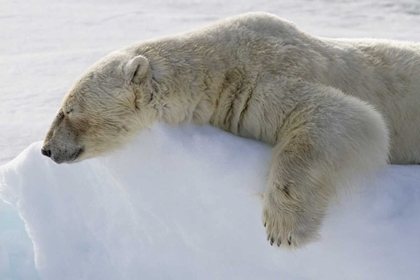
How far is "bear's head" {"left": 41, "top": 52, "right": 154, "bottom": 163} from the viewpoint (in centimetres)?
280

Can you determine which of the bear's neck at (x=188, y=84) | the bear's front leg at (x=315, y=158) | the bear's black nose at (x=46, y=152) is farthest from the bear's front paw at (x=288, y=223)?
the bear's black nose at (x=46, y=152)

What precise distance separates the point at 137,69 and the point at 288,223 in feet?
2.85

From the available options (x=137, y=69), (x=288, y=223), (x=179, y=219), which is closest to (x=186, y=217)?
(x=179, y=219)

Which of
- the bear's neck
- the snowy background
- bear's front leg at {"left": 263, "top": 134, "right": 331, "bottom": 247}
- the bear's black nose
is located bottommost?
the snowy background

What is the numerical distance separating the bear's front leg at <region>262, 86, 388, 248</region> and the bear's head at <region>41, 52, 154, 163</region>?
1.90 ft

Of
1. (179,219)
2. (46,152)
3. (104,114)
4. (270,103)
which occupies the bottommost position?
(179,219)

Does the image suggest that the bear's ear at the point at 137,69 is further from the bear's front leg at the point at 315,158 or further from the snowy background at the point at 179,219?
the bear's front leg at the point at 315,158

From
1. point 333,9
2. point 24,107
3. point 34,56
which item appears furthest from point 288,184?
point 333,9

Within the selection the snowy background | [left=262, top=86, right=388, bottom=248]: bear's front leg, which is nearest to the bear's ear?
the snowy background

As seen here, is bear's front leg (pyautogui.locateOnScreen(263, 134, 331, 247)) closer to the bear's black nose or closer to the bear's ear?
the bear's ear

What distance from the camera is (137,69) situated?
278cm

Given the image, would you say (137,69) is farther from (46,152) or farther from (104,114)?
(46,152)

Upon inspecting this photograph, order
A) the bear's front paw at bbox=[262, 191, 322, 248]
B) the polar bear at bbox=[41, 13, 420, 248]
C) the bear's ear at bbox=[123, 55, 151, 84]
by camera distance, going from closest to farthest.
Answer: the bear's front paw at bbox=[262, 191, 322, 248], the polar bear at bbox=[41, 13, 420, 248], the bear's ear at bbox=[123, 55, 151, 84]

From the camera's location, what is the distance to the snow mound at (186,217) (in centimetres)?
253
